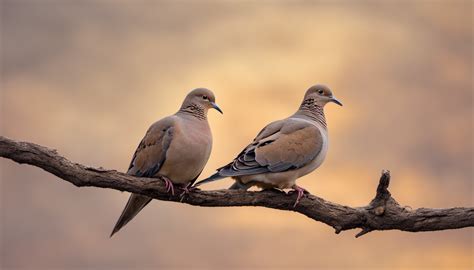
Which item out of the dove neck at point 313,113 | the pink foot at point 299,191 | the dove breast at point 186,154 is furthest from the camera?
the dove neck at point 313,113

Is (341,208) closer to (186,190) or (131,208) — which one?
(186,190)

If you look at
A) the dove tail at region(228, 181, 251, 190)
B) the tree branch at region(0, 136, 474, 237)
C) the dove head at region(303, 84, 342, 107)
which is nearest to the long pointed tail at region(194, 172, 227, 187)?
the tree branch at region(0, 136, 474, 237)

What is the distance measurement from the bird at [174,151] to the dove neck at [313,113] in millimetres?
1170

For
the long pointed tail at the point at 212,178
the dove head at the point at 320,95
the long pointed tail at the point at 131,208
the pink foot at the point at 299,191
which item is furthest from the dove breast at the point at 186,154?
the dove head at the point at 320,95

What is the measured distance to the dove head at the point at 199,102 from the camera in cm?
641

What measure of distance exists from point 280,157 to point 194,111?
0.93 metres

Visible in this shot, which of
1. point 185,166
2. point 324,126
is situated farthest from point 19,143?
point 324,126

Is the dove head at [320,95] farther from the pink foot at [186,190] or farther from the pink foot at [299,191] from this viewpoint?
the pink foot at [186,190]

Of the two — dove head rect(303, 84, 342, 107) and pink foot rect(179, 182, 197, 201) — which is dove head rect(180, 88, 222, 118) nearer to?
pink foot rect(179, 182, 197, 201)

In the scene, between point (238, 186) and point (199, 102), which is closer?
point (238, 186)

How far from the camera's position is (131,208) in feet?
20.9

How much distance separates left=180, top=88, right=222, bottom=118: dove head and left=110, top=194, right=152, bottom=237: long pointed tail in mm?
916

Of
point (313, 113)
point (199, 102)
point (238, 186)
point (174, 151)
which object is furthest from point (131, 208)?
point (313, 113)

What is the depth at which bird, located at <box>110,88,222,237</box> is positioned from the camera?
588cm
